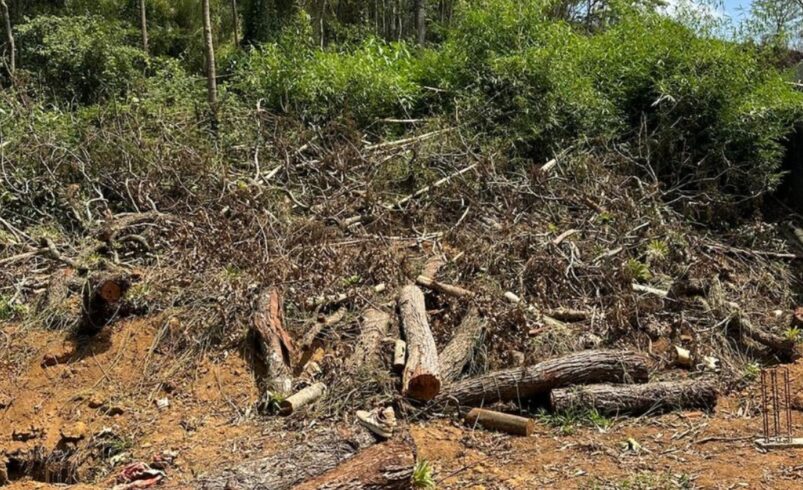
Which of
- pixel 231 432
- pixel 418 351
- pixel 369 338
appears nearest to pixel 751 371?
pixel 418 351

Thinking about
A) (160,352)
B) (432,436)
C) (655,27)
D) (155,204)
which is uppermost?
(655,27)

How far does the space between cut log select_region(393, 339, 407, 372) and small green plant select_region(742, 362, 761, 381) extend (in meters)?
2.33

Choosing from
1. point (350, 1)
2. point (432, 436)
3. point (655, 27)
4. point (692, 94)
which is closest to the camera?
point (432, 436)

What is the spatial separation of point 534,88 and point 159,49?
9.28 meters

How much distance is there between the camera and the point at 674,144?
24.8ft

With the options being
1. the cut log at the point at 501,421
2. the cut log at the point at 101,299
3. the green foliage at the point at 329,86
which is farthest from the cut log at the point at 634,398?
the green foliage at the point at 329,86

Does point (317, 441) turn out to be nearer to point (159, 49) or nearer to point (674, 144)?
point (674, 144)

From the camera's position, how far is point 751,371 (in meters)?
4.72

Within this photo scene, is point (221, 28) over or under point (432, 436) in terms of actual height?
over

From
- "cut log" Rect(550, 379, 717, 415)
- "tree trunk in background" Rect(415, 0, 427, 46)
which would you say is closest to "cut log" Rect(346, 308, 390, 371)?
"cut log" Rect(550, 379, 717, 415)

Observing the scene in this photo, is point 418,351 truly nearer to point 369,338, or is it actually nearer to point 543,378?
point 369,338

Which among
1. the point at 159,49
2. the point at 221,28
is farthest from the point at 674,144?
the point at 221,28

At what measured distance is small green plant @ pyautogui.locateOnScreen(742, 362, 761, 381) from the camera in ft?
15.3

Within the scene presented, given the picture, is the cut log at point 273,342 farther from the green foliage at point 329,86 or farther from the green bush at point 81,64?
the green bush at point 81,64
